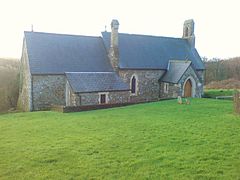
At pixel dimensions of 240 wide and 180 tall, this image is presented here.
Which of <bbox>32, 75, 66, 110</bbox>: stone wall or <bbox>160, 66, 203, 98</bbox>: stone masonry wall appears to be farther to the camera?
<bbox>160, 66, 203, 98</bbox>: stone masonry wall

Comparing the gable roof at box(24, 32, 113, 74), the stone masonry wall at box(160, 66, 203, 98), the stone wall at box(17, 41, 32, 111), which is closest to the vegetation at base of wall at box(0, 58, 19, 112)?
the stone wall at box(17, 41, 32, 111)

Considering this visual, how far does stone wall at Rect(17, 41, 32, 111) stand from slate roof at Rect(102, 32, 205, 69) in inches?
340

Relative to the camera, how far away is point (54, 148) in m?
10.4

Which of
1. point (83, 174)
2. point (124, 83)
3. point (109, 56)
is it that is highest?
point (109, 56)

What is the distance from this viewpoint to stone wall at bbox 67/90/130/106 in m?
23.3

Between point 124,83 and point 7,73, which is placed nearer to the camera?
point 124,83

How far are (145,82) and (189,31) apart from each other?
11.0m

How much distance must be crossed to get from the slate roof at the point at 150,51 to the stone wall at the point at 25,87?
8641 millimetres

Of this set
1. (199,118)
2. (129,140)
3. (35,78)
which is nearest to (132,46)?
(35,78)

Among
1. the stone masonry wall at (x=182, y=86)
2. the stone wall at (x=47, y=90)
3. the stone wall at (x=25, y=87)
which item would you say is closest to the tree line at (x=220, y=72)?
the stone masonry wall at (x=182, y=86)

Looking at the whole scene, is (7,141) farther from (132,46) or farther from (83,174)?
(132,46)

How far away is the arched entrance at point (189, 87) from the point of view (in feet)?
95.5

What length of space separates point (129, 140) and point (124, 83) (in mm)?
15631

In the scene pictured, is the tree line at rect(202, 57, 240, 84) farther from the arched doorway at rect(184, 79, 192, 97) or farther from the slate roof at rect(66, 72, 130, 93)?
the slate roof at rect(66, 72, 130, 93)
